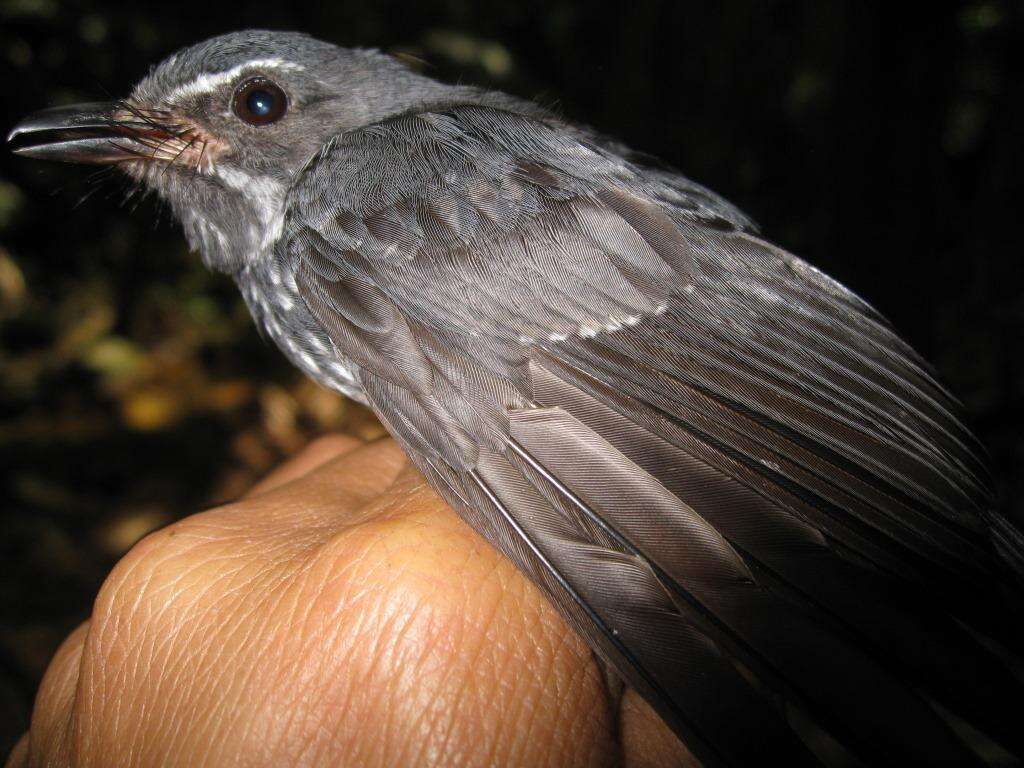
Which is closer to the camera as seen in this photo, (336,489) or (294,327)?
(294,327)

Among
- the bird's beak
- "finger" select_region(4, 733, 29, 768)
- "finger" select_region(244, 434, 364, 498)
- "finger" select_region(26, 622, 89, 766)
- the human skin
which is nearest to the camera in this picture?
the human skin

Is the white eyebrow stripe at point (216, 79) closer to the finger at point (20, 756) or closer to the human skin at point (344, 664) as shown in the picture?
the human skin at point (344, 664)

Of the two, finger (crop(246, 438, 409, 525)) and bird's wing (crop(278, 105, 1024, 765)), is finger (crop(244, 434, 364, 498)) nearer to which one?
finger (crop(246, 438, 409, 525))

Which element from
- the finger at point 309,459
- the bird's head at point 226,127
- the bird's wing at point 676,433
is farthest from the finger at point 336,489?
the bird's head at point 226,127

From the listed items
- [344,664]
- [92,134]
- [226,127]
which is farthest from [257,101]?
[344,664]

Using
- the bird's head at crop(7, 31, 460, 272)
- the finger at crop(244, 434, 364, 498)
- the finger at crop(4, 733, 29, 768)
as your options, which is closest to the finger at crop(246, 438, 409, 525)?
the finger at crop(244, 434, 364, 498)

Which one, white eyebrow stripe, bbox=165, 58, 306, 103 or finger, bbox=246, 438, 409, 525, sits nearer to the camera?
finger, bbox=246, 438, 409, 525

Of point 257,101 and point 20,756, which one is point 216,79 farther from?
point 20,756
